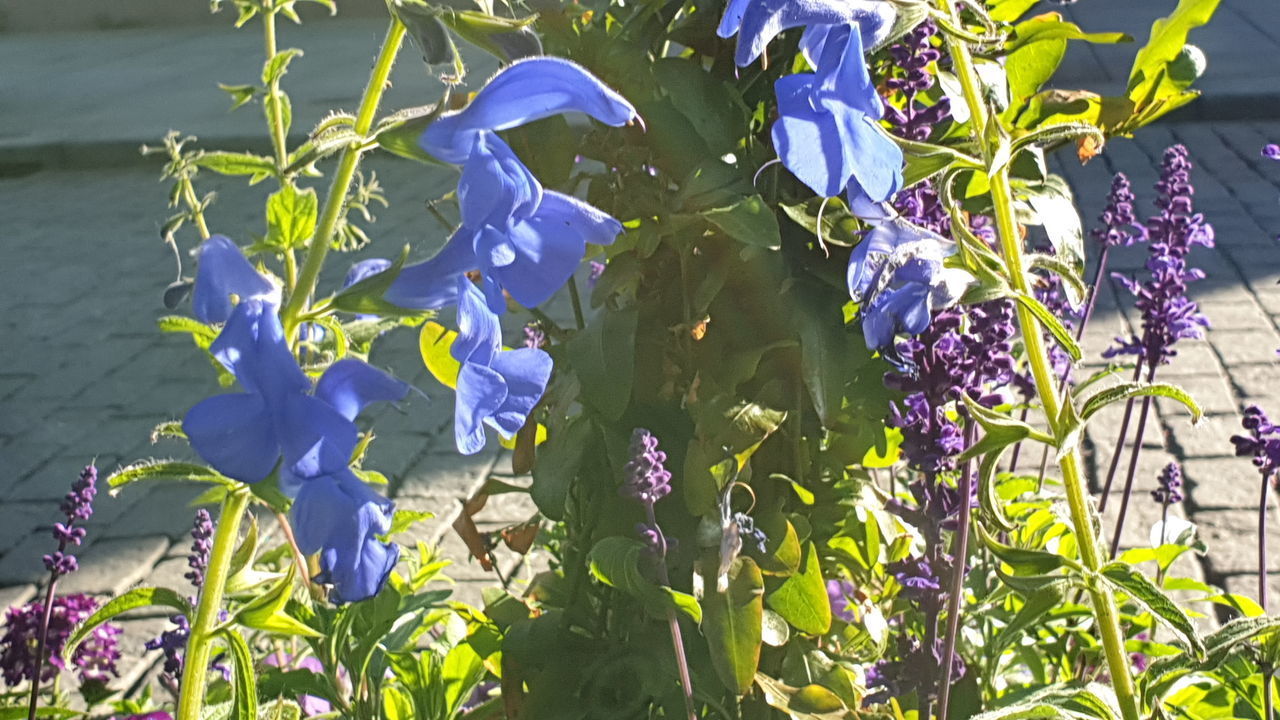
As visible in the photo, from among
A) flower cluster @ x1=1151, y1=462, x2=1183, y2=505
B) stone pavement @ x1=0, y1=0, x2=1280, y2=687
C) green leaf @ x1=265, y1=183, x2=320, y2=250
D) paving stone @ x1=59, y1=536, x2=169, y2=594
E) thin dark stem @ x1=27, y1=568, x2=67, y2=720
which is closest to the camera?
green leaf @ x1=265, y1=183, x2=320, y2=250

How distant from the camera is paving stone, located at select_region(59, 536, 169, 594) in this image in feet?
12.2

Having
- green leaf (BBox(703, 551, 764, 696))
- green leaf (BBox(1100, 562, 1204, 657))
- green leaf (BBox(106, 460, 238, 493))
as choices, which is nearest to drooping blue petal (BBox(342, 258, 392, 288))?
green leaf (BBox(106, 460, 238, 493))

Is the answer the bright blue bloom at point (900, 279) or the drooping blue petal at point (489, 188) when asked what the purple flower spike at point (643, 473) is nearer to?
the bright blue bloom at point (900, 279)

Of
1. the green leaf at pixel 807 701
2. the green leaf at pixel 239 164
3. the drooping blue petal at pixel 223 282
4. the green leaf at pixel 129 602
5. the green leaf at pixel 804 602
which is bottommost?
the green leaf at pixel 807 701

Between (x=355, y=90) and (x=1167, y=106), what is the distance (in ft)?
29.7

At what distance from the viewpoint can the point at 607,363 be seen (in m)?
1.47

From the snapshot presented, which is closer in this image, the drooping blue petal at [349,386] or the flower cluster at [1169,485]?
the drooping blue petal at [349,386]

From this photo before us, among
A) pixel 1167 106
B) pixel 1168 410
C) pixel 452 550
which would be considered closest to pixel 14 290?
pixel 452 550

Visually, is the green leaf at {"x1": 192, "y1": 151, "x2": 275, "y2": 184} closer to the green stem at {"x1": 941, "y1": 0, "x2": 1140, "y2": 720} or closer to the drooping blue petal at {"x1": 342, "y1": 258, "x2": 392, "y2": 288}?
the drooping blue petal at {"x1": 342, "y1": 258, "x2": 392, "y2": 288}

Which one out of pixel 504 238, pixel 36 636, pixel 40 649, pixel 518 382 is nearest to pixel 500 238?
pixel 504 238

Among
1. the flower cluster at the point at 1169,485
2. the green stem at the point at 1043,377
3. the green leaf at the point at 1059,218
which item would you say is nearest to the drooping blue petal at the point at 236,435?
the green stem at the point at 1043,377

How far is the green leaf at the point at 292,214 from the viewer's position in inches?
52.6

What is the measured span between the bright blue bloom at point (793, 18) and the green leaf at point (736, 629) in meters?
0.65

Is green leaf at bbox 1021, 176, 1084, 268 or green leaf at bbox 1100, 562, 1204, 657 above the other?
green leaf at bbox 1021, 176, 1084, 268
